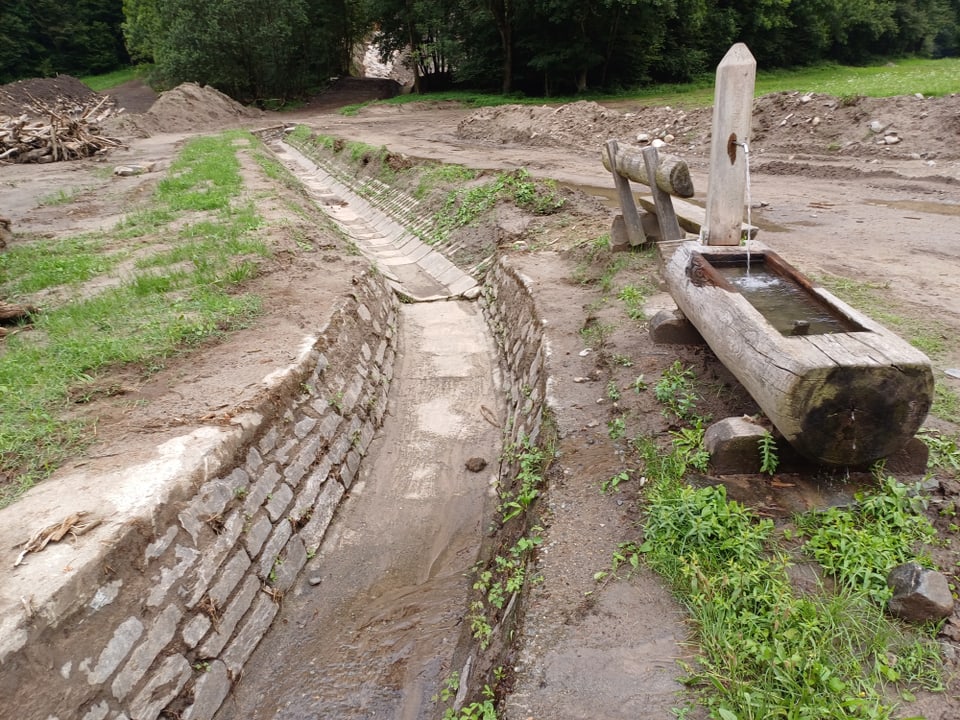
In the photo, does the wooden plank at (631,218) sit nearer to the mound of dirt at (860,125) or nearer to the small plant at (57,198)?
the mound of dirt at (860,125)

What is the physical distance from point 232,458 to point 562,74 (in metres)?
29.0

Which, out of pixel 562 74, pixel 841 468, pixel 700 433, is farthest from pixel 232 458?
pixel 562 74

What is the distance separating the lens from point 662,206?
6.76 meters

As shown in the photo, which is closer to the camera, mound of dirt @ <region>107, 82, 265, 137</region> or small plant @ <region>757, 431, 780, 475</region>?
small plant @ <region>757, 431, 780, 475</region>

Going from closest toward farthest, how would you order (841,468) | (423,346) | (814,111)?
(841,468) < (423,346) < (814,111)

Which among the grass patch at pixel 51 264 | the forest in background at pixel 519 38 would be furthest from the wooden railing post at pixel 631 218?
the forest in background at pixel 519 38

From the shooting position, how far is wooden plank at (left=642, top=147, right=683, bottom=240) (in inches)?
258

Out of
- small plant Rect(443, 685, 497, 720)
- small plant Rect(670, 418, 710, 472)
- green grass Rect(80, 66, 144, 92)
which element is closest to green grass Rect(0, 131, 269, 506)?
small plant Rect(443, 685, 497, 720)

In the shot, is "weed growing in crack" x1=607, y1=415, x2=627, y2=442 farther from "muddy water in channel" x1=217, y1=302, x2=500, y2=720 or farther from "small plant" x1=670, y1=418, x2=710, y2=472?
"muddy water in channel" x1=217, y1=302, x2=500, y2=720

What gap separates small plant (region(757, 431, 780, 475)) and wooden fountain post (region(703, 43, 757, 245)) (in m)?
2.16

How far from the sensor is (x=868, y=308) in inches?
222

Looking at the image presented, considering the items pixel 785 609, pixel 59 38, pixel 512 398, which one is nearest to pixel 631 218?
pixel 512 398

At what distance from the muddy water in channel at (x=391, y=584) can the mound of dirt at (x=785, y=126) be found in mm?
10937

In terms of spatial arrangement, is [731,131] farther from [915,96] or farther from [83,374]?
[915,96]
